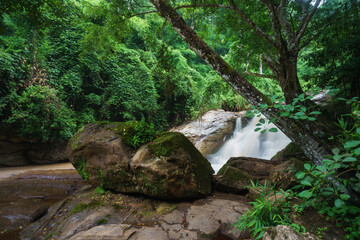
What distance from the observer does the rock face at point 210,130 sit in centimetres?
1247

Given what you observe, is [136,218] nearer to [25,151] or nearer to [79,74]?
[25,151]

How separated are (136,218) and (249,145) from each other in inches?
367

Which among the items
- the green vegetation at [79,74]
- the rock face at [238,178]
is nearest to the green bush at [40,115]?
the green vegetation at [79,74]

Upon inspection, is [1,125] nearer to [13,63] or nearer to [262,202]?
[13,63]

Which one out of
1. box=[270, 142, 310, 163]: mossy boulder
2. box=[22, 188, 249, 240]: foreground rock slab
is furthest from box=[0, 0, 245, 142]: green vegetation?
box=[270, 142, 310, 163]: mossy boulder

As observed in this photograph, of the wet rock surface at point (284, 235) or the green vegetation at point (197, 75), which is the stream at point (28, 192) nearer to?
the green vegetation at point (197, 75)

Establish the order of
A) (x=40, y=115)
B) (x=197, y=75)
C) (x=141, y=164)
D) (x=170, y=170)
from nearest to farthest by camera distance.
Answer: (x=170, y=170) → (x=141, y=164) → (x=40, y=115) → (x=197, y=75)

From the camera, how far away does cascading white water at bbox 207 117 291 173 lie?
9992mm

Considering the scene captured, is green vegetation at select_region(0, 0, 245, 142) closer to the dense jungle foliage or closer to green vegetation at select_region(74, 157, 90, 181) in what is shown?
the dense jungle foliage

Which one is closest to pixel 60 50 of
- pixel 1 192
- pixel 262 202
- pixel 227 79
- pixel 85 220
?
pixel 1 192

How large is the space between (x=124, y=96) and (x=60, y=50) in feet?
14.1

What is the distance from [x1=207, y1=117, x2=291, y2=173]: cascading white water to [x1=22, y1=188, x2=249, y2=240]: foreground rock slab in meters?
6.07

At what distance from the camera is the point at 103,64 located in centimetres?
1150

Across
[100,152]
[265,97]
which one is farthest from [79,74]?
[265,97]
